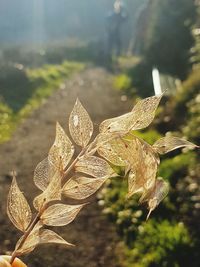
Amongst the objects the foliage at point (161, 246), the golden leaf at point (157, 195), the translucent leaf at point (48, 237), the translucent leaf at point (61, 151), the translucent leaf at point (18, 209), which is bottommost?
the foliage at point (161, 246)

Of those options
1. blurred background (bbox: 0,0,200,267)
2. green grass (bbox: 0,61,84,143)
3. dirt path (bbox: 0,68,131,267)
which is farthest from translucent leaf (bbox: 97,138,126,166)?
green grass (bbox: 0,61,84,143)

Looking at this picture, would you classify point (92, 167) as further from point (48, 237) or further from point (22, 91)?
point (22, 91)

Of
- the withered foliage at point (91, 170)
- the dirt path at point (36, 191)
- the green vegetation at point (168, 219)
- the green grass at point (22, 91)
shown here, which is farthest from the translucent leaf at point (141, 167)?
the green grass at point (22, 91)

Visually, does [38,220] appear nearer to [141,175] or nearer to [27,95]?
[141,175]

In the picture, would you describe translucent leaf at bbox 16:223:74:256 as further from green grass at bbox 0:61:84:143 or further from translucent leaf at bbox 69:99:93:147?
green grass at bbox 0:61:84:143

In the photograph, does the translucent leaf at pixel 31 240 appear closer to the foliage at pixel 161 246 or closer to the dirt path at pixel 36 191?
the foliage at pixel 161 246

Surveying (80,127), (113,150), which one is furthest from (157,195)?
(80,127)

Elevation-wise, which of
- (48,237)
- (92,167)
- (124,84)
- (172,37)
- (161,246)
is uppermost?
(172,37)
